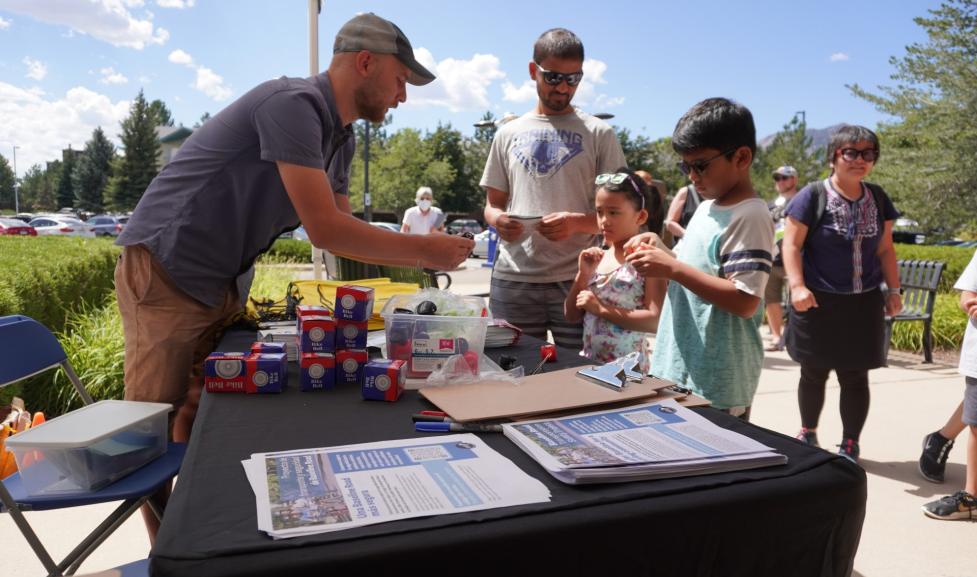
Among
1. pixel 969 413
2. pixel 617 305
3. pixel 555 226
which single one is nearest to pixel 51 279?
pixel 555 226

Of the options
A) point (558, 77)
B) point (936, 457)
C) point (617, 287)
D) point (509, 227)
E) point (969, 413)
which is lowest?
point (936, 457)

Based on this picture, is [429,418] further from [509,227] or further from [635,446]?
[509,227]

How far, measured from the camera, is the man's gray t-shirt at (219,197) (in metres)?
1.86

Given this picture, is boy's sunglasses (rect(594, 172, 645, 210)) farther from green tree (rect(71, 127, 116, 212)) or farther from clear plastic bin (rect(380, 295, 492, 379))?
green tree (rect(71, 127, 116, 212))

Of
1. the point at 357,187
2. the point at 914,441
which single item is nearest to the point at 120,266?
the point at 914,441

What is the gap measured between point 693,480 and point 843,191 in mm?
3037

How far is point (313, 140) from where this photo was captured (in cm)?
172

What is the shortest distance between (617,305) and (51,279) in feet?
14.3

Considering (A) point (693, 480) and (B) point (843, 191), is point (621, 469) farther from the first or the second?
(B) point (843, 191)

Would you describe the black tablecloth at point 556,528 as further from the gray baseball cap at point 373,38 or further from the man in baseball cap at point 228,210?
the gray baseball cap at point 373,38

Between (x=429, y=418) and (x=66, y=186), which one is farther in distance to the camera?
(x=66, y=186)

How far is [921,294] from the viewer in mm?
6746

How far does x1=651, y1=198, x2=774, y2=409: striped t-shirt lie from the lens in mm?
1955

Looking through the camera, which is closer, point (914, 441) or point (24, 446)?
point (24, 446)
